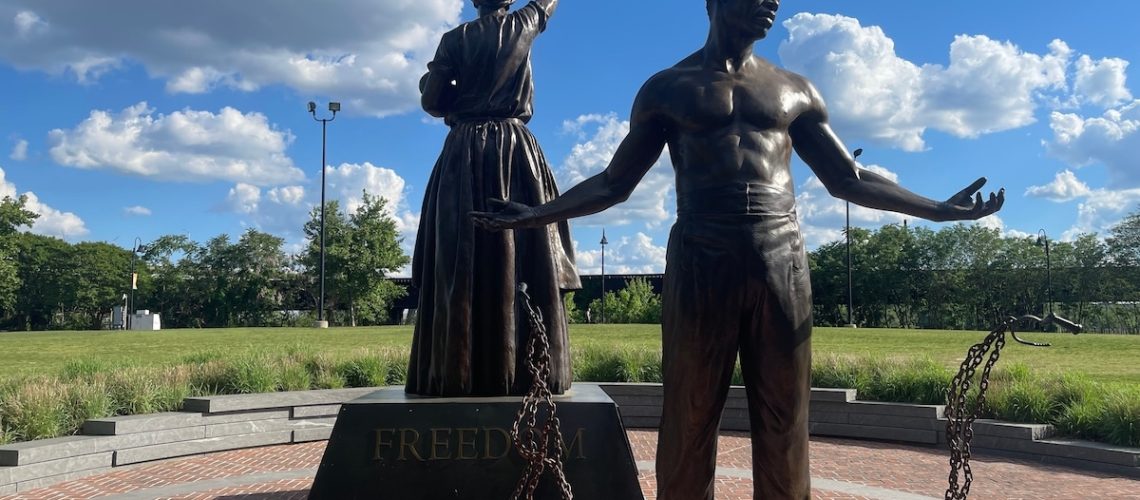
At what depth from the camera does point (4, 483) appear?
7.19m

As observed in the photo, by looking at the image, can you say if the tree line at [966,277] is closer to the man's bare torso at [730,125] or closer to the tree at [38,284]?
the man's bare torso at [730,125]

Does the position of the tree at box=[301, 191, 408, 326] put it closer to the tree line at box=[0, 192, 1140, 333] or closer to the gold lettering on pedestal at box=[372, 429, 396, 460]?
the tree line at box=[0, 192, 1140, 333]

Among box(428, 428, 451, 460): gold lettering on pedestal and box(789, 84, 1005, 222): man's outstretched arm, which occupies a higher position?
box(789, 84, 1005, 222): man's outstretched arm

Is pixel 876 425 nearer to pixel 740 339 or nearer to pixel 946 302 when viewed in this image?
pixel 740 339

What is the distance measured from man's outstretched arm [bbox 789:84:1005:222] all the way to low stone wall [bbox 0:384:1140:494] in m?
6.90

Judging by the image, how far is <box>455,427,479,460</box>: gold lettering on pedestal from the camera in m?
5.12

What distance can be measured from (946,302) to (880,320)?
4411 millimetres

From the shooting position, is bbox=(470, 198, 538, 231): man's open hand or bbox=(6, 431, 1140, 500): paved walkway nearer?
bbox=(470, 198, 538, 231): man's open hand

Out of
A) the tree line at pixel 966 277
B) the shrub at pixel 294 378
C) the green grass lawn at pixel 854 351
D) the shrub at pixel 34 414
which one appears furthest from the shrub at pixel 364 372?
the tree line at pixel 966 277

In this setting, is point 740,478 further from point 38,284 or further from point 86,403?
point 38,284

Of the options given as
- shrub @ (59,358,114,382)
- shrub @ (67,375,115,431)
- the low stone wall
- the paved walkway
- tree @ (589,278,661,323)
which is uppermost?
tree @ (589,278,661,323)

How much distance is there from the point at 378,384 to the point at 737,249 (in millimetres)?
9510

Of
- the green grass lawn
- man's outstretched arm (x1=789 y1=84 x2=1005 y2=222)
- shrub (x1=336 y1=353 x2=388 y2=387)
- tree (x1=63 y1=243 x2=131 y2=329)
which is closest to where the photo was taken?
man's outstretched arm (x1=789 y1=84 x2=1005 y2=222)

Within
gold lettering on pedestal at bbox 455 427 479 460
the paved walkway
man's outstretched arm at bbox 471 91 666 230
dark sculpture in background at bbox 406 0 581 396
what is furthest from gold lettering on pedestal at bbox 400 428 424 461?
man's outstretched arm at bbox 471 91 666 230
